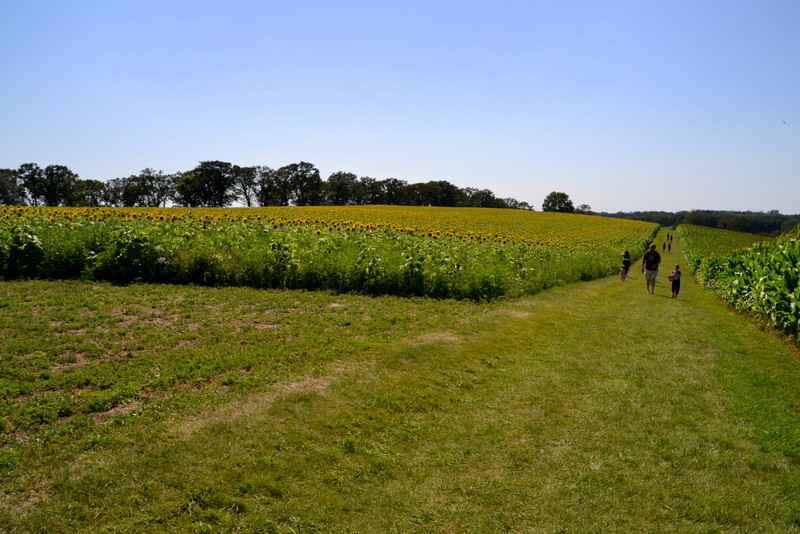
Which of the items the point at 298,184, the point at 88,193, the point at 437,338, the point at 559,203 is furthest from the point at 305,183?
the point at 437,338

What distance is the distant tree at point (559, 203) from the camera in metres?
121

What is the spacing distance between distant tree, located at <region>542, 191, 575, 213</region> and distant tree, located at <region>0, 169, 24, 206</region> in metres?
111

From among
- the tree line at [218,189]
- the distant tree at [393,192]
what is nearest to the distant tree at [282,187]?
the tree line at [218,189]

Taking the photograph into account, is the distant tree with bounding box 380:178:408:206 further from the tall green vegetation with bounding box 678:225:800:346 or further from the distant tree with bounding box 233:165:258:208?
the tall green vegetation with bounding box 678:225:800:346

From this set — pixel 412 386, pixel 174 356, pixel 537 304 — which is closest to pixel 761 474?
pixel 412 386

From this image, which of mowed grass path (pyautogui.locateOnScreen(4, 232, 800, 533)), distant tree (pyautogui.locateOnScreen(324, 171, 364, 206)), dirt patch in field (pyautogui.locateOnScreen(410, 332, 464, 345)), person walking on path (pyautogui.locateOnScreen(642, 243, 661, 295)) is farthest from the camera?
distant tree (pyautogui.locateOnScreen(324, 171, 364, 206))

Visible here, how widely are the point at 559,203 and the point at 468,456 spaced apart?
412ft

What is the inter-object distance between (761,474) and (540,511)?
2.54 metres

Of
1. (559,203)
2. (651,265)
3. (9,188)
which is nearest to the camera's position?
(651,265)

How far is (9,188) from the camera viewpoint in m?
67.9

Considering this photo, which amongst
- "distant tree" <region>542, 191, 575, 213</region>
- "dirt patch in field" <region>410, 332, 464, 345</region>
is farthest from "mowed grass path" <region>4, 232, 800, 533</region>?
"distant tree" <region>542, 191, 575, 213</region>

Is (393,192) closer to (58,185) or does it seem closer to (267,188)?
(267,188)

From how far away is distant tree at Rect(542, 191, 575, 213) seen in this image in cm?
12106

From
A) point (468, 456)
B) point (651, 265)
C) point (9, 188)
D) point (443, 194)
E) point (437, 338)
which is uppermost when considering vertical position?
point (443, 194)
